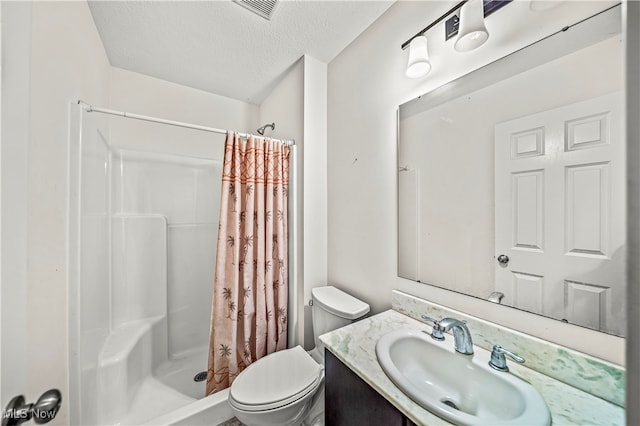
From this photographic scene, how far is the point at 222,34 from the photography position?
4.70ft

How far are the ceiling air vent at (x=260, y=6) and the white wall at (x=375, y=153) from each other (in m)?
0.51

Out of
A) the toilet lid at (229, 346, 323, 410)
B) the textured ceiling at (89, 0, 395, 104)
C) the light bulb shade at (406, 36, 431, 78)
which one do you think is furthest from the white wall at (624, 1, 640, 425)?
the textured ceiling at (89, 0, 395, 104)

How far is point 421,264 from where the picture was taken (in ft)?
3.63

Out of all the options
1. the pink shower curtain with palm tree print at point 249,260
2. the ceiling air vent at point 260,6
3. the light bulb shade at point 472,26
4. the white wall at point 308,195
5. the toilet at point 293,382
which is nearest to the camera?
the light bulb shade at point 472,26

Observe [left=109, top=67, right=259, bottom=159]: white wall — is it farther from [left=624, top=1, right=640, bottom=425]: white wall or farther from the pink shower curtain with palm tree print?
[left=624, top=1, right=640, bottom=425]: white wall

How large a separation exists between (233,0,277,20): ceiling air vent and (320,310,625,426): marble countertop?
1.64 metres

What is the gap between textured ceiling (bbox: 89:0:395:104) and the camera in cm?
125

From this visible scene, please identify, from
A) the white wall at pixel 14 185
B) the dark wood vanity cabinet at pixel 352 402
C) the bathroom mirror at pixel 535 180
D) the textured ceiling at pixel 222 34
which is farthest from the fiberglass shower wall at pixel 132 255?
→ the bathroom mirror at pixel 535 180

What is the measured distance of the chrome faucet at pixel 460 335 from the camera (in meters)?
0.80

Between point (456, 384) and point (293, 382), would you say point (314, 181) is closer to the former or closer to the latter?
point (293, 382)

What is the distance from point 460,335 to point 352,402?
44 centimetres

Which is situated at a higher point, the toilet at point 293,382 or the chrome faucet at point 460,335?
the chrome faucet at point 460,335

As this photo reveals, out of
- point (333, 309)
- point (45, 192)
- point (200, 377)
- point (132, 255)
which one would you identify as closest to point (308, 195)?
point (333, 309)

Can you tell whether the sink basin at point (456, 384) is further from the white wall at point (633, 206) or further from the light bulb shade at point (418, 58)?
the light bulb shade at point (418, 58)
